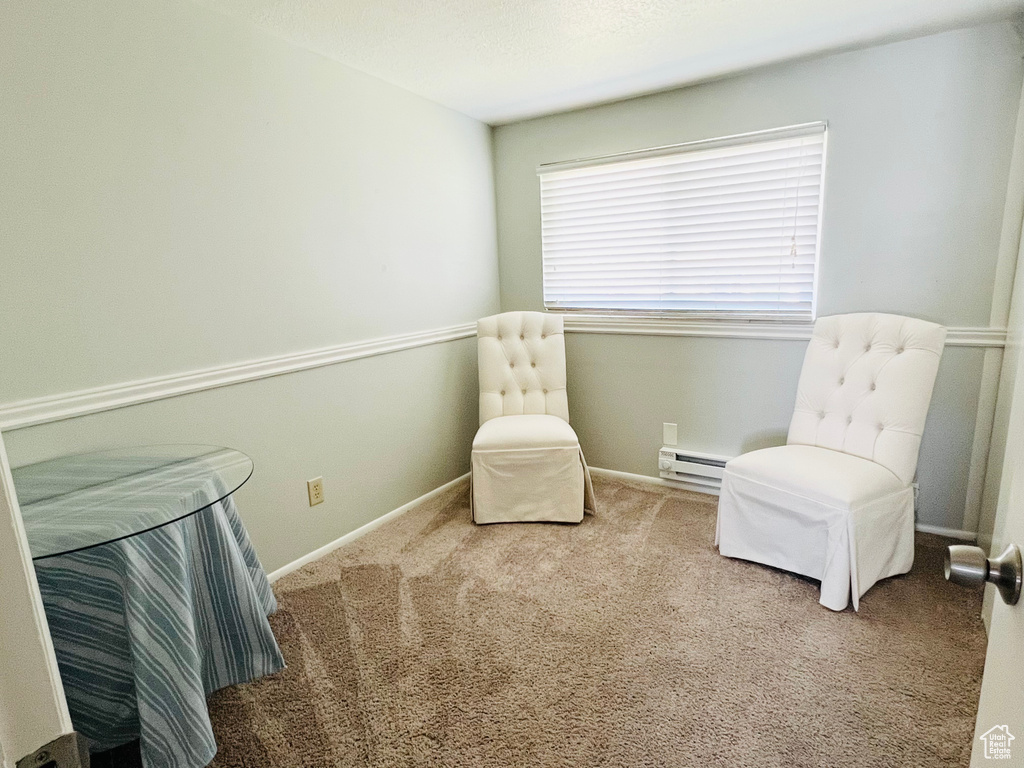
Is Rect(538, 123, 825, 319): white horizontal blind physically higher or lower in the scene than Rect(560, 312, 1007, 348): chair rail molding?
higher

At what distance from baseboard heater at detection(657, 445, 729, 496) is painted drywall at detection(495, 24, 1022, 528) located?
0.07 metres

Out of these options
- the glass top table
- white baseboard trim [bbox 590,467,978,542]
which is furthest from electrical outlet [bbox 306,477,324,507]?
white baseboard trim [bbox 590,467,978,542]

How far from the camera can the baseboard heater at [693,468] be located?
278 cm

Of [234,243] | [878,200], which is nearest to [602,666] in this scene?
[234,243]

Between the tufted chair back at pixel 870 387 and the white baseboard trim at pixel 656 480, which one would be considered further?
the white baseboard trim at pixel 656 480

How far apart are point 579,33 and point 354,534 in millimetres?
2281

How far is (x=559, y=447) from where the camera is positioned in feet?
8.29

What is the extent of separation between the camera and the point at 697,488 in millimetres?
2883

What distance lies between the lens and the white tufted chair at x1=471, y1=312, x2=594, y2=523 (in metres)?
2.54

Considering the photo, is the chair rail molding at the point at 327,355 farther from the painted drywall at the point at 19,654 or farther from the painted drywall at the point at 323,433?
the painted drywall at the point at 19,654

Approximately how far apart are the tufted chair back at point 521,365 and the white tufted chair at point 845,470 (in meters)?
1.06

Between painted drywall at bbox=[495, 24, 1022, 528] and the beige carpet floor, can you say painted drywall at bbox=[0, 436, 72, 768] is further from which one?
painted drywall at bbox=[495, 24, 1022, 528]

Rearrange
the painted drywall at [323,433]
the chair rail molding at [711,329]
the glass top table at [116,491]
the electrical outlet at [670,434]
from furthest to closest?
1. the electrical outlet at [670,434]
2. the chair rail molding at [711,329]
3. the painted drywall at [323,433]
4. the glass top table at [116,491]

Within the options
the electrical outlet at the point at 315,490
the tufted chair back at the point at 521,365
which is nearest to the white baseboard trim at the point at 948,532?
the tufted chair back at the point at 521,365
